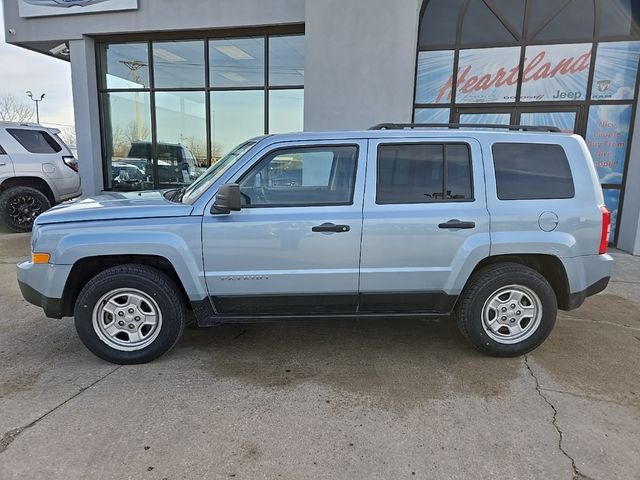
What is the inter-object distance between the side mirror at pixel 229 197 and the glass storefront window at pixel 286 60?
274 inches

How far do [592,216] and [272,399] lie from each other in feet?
9.57

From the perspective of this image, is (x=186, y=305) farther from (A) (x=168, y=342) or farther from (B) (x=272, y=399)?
(B) (x=272, y=399)

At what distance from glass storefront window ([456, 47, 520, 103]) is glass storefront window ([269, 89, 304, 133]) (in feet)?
11.0

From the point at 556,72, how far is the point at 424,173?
614 cm

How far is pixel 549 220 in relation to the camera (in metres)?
3.54

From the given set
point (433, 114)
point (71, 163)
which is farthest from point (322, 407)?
point (71, 163)

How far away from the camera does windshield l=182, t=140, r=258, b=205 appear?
353cm

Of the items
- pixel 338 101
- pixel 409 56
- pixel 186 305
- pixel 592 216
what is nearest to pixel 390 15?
pixel 409 56

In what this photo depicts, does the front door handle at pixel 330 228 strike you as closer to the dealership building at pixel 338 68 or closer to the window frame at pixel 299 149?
the window frame at pixel 299 149

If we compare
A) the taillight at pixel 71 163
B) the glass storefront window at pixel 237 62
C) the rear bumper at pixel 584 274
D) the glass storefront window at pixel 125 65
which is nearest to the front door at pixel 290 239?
the rear bumper at pixel 584 274

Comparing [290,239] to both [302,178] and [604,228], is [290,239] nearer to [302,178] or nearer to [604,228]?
[302,178]

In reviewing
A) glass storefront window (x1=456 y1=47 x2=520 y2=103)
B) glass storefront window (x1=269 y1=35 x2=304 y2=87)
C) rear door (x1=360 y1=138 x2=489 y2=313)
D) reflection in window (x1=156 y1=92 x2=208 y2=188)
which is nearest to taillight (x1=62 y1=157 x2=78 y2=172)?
reflection in window (x1=156 y1=92 x2=208 y2=188)

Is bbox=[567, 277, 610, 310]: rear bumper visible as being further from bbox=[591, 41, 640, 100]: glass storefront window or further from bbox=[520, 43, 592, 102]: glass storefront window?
bbox=[591, 41, 640, 100]: glass storefront window

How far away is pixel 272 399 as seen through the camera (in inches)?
122
